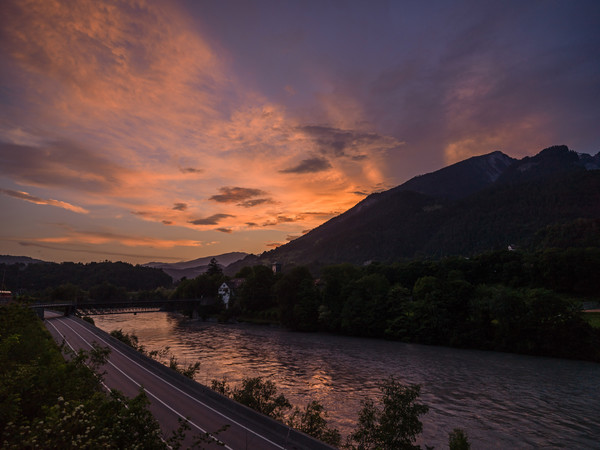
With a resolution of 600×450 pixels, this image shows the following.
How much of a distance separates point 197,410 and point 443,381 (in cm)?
3218

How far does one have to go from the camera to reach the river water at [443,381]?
1147 inches

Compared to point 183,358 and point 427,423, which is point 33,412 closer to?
point 427,423

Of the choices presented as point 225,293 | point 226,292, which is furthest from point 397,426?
point 225,293

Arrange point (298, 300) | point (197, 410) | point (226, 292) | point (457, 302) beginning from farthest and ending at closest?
point (226, 292) < point (298, 300) < point (457, 302) < point (197, 410)

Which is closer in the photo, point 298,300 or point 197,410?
point 197,410

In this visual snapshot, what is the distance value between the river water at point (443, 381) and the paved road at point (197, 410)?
8.46 meters

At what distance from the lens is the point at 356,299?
90.7 meters

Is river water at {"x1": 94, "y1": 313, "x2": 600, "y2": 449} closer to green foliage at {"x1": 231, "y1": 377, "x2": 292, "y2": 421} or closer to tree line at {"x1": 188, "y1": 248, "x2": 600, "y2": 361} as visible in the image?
tree line at {"x1": 188, "y1": 248, "x2": 600, "y2": 361}

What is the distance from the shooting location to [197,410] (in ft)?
86.7

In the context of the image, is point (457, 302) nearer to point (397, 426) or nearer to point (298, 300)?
point (298, 300)

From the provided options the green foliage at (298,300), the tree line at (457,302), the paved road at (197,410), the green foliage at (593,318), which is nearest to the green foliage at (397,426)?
the paved road at (197,410)

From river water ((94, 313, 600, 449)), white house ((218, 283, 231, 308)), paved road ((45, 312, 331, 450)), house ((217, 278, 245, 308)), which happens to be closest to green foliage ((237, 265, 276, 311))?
house ((217, 278, 245, 308))

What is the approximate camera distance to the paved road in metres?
20.8

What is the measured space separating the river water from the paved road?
27.7 ft
